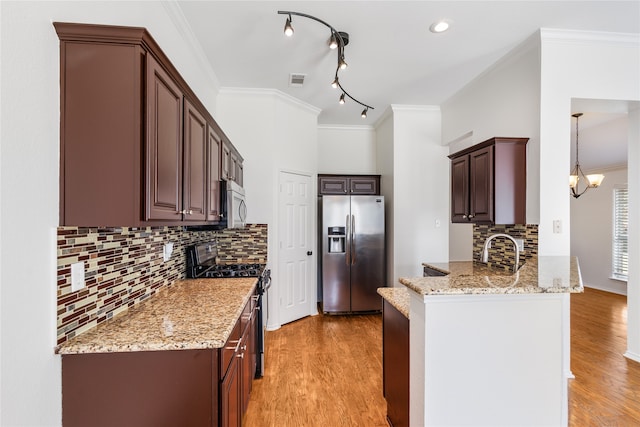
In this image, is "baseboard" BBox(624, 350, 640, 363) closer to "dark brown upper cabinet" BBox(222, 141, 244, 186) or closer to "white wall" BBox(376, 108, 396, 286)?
"white wall" BBox(376, 108, 396, 286)

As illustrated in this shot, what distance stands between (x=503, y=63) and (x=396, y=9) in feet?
4.74

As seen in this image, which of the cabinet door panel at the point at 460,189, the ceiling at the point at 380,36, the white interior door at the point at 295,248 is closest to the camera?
the ceiling at the point at 380,36

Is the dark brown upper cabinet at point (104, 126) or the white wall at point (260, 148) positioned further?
the white wall at point (260, 148)

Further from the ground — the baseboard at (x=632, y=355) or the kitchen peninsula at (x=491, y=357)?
the kitchen peninsula at (x=491, y=357)

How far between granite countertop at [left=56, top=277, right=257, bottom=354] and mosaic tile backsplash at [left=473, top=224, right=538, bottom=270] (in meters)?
2.42

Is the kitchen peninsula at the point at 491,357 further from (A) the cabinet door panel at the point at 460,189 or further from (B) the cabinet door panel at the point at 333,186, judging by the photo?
(B) the cabinet door panel at the point at 333,186

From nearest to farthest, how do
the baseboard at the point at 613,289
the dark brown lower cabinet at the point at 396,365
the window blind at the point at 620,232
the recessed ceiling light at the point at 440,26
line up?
the dark brown lower cabinet at the point at 396,365, the recessed ceiling light at the point at 440,26, the baseboard at the point at 613,289, the window blind at the point at 620,232

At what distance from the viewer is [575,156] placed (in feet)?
17.5

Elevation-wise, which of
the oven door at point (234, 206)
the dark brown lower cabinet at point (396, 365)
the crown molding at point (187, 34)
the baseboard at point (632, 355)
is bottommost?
the baseboard at point (632, 355)

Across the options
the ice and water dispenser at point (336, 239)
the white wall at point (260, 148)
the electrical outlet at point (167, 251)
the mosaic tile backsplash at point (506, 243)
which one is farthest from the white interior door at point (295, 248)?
the mosaic tile backsplash at point (506, 243)

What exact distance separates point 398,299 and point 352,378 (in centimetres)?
118

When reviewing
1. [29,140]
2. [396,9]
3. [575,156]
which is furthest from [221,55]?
[575,156]

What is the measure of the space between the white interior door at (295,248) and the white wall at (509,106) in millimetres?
2178

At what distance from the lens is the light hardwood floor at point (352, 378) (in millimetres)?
2090
